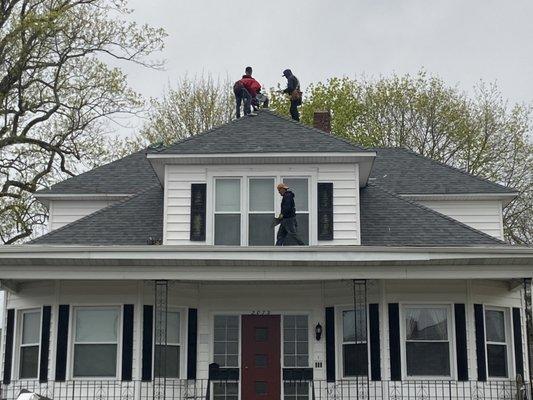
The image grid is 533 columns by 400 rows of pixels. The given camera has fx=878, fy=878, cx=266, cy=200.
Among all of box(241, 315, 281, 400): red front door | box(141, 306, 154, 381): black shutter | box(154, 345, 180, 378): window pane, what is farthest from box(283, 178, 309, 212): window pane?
box(154, 345, 180, 378): window pane

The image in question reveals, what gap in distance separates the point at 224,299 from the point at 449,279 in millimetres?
4428

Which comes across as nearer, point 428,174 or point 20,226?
point 428,174

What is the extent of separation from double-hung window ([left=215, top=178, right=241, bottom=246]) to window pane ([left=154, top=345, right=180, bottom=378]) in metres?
2.32

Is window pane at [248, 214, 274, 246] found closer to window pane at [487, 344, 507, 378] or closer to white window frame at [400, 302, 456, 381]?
white window frame at [400, 302, 456, 381]

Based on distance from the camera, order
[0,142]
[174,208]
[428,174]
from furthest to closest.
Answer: [0,142], [428,174], [174,208]

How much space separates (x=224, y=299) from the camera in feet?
57.3

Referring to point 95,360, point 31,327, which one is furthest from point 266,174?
point 31,327

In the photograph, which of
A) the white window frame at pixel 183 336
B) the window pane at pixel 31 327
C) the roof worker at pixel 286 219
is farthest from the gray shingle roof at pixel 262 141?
the window pane at pixel 31 327

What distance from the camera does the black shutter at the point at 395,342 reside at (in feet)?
53.7

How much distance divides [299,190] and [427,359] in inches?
Result: 165

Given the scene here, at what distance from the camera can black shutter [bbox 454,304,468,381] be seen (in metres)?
16.4

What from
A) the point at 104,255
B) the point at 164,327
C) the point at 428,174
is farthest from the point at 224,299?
the point at 428,174

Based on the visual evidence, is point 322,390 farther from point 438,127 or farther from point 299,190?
point 438,127

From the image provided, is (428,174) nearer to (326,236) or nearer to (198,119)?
(326,236)
